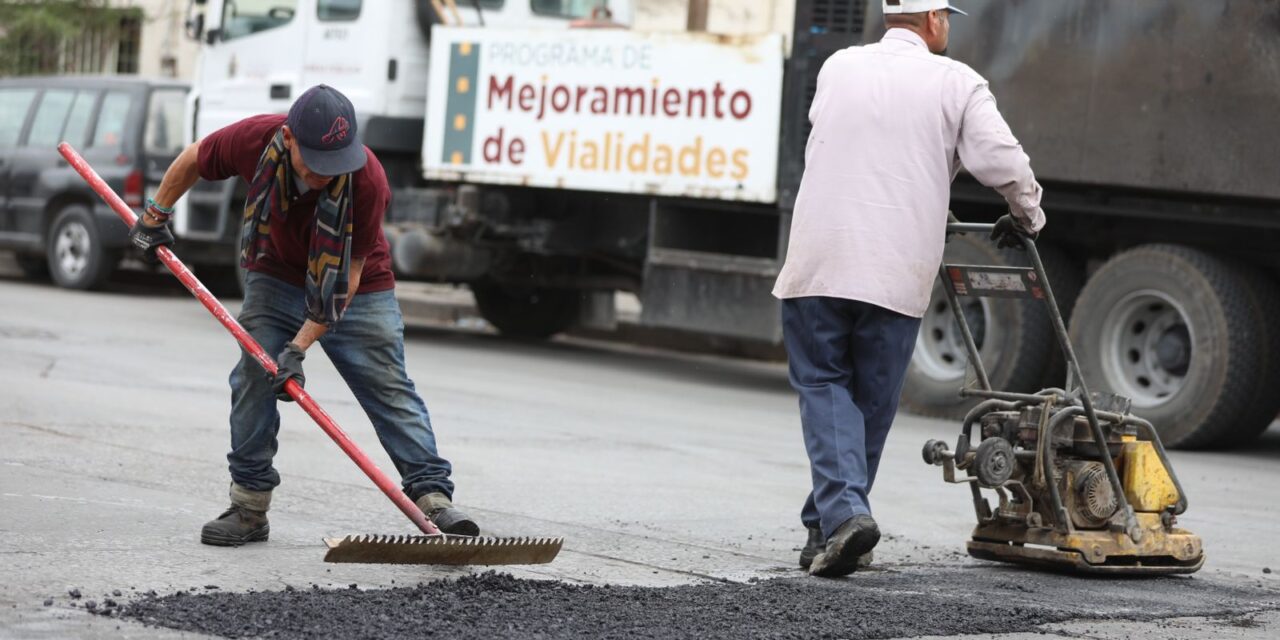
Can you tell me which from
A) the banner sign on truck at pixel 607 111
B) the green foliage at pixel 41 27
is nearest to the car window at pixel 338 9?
the banner sign on truck at pixel 607 111

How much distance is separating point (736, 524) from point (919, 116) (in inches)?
68.8

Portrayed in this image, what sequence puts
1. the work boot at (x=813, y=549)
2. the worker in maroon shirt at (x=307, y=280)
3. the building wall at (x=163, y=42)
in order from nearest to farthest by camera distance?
the worker in maroon shirt at (x=307, y=280)
the work boot at (x=813, y=549)
the building wall at (x=163, y=42)

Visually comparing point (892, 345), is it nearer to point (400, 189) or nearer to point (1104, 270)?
point (1104, 270)

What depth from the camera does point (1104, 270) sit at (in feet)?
34.4

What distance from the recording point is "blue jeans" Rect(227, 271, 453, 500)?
18.2ft

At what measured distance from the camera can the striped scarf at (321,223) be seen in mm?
5254

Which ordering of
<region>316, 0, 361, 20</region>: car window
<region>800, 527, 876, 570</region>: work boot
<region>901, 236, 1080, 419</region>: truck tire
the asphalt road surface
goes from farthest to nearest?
<region>316, 0, 361, 20</region>: car window
<region>901, 236, 1080, 419</region>: truck tire
<region>800, 527, 876, 570</region>: work boot
the asphalt road surface

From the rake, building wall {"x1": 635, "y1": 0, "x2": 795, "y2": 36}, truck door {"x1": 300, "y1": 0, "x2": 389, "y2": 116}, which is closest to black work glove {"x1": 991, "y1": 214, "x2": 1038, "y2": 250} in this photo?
the rake

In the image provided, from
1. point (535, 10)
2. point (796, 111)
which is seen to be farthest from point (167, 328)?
point (796, 111)

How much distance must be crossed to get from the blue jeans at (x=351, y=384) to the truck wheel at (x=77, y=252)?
12.1 meters

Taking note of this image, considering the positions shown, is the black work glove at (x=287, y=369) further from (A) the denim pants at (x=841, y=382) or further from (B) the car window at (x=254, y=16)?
(B) the car window at (x=254, y=16)

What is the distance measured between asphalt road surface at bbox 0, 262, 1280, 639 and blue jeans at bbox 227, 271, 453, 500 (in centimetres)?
29

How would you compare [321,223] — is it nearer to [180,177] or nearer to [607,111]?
[180,177]

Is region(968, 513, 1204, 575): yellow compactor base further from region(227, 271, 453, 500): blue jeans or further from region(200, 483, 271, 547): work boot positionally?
region(200, 483, 271, 547): work boot
